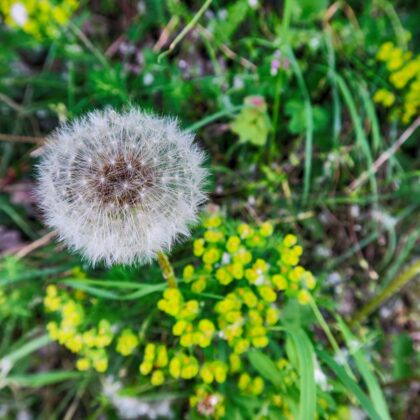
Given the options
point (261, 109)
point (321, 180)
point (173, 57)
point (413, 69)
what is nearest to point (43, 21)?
point (173, 57)

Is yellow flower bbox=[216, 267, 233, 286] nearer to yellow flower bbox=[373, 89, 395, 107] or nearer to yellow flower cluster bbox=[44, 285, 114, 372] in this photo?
yellow flower cluster bbox=[44, 285, 114, 372]

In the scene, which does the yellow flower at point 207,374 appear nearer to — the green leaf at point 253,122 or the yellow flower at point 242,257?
the yellow flower at point 242,257

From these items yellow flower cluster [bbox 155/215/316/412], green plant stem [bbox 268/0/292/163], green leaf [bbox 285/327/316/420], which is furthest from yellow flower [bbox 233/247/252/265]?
green plant stem [bbox 268/0/292/163]

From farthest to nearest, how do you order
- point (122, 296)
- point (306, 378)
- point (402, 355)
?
point (402, 355)
point (122, 296)
point (306, 378)

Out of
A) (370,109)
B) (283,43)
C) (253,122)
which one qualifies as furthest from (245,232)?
Result: (370,109)

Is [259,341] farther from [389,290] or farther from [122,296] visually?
[389,290]

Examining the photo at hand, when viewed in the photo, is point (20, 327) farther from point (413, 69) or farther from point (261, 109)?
point (413, 69)
